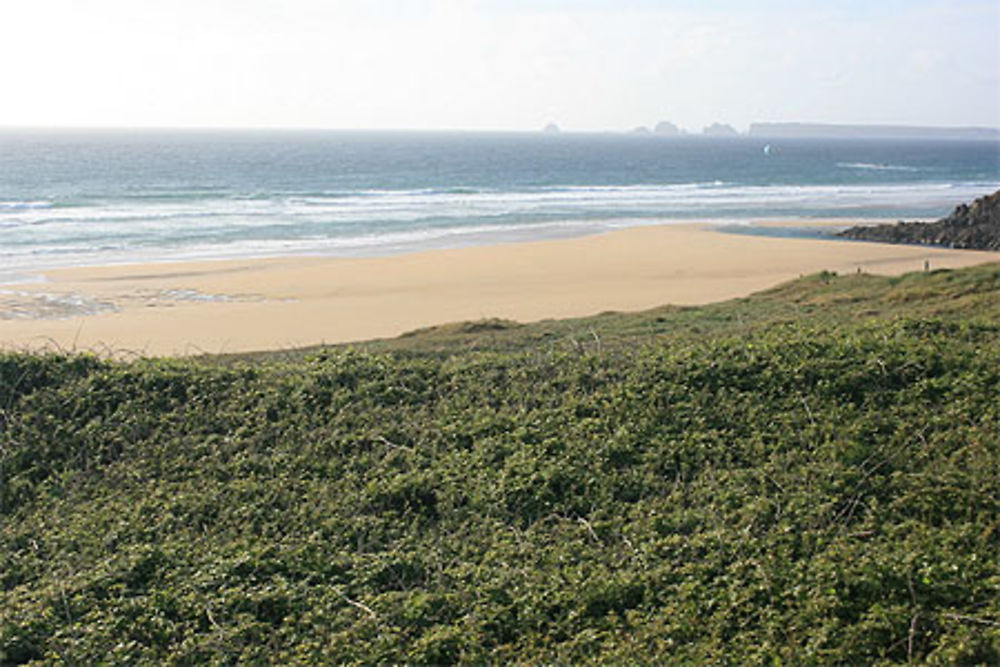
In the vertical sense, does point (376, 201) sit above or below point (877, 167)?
below

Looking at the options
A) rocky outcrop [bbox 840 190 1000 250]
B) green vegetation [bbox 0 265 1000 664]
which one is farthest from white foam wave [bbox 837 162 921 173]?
green vegetation [bbox 0 265 1000 664]

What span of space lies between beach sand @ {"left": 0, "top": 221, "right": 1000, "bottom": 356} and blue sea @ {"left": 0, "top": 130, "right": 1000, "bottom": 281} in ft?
13.2

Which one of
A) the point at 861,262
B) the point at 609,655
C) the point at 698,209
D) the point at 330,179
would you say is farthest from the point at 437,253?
the point at 330,179

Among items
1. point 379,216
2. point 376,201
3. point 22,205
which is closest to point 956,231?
point 379,216

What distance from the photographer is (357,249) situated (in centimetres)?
3472

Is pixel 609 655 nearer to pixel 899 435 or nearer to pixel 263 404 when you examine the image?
pixel 899 435

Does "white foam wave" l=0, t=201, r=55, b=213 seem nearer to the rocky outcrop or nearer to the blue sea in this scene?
the blue sea

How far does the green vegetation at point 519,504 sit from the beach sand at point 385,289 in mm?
7731

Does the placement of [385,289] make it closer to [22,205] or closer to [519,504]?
[519,504]

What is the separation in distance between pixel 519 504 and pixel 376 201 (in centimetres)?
4839

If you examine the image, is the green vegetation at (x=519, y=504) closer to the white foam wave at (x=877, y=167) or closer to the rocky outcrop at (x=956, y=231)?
the rocky outcrop at (x=956, y=231)

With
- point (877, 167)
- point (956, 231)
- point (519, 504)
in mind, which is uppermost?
point (877, 167)

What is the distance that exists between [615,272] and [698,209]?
24703 mm

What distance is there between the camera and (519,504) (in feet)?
23.5
